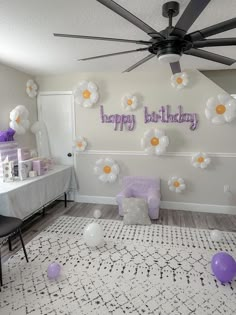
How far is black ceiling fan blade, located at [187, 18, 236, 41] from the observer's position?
1226 millimetres

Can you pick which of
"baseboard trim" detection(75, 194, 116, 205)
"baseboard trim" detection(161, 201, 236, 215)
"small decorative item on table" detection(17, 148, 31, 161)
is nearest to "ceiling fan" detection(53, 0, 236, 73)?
"small decorative item on table" detection(17, 148, 31, 161)

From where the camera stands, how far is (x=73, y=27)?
6.38 feet

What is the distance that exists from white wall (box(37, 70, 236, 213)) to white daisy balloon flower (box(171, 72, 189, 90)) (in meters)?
0.09

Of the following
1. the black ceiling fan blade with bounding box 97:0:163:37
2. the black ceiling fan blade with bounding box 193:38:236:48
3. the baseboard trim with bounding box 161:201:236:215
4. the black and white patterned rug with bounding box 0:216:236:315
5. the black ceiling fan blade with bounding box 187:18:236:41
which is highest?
the black ceiling fan blade with bounding box 97:0:163:37

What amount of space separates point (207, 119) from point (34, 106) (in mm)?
3068

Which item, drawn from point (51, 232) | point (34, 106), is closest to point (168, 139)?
point (51, 232)

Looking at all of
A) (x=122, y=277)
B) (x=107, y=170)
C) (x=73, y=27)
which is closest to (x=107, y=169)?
(x=107, y=170)

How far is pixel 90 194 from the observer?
4012mm

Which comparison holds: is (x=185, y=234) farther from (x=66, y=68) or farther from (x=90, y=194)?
(x=66, y=68)

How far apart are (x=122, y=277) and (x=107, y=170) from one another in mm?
1986

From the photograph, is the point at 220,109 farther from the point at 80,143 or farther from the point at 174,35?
the point at 80,143

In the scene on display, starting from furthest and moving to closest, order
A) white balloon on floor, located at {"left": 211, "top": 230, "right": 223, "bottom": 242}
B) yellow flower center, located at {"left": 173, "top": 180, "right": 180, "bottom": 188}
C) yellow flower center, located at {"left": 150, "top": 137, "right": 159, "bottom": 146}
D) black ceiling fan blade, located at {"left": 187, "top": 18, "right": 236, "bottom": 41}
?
yellow flower center, located at {"left": 173, "top": 180, "right": 180, "bottom": 188} → yellow flower center, located at {"left": 150, "top": 137, "right": 159, "bottom": 146} → white balloon on floor, located at {"left": 211, "top": 230, "right": 223, "bottom": 242} → black ceiling fan blade, located at {"left": 187, "top": 18, "right": 236, "bottom": 41}

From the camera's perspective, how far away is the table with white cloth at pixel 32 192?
2395 millimetres

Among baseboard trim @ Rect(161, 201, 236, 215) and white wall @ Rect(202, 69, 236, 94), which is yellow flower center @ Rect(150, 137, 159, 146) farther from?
white wall @ Rect(202, 69, 236, 94)
